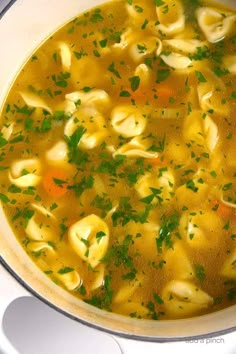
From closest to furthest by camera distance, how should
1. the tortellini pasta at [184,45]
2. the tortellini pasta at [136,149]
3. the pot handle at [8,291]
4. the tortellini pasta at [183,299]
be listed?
the pot handle at [8,291] → the tortellini pasta at [183,299] → the tortellini pasta at [136,149] → the tortellini pasta at [184,45]

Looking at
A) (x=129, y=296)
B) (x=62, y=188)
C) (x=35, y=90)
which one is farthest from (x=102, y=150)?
Result: (x=129, y=296)

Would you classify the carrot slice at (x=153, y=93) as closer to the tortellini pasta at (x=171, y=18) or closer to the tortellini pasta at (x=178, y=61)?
the tortellini pasta at (x=178, y=61)

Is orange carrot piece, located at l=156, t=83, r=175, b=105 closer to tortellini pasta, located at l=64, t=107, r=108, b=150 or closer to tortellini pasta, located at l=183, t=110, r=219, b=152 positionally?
tortellini pasta, located at l=183, t=110, r=219, b=152

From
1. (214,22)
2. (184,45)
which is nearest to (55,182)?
(184,45)

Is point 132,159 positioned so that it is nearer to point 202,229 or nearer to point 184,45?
point 202,229

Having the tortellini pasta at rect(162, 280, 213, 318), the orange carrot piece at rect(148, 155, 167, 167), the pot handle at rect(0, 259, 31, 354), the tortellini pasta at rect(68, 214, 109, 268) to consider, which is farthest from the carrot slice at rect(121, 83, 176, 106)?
the pot handle at rect(0, 259, 31, 354)

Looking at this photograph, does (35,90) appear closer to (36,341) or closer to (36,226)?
(36,226)

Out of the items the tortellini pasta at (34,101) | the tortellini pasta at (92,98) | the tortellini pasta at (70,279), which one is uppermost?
the tortellini pasta at (34,101)

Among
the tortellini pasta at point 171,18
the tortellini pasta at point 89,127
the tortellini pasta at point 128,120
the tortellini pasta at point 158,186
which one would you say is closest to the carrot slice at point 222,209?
the tortellini pasta at point 158,186
